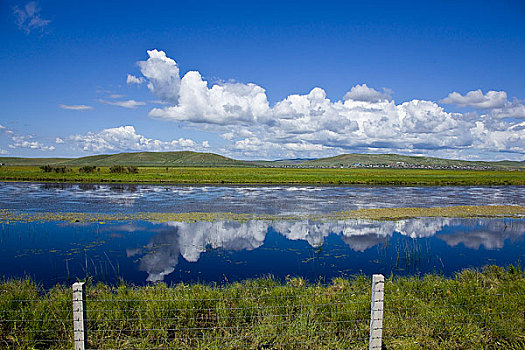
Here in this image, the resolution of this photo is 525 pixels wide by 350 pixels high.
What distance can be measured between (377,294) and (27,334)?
5869mm

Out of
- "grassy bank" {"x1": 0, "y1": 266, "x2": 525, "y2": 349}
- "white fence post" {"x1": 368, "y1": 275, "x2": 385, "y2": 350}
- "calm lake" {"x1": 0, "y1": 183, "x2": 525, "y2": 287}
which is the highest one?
"white fence post" {"x1": 368, "y1": 275, "x2": 385, "y2": 350}

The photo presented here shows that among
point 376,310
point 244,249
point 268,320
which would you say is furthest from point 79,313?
point 244,249

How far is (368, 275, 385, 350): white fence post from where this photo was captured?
195 inches

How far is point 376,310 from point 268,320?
96.7 inches

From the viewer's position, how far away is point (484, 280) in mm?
9273

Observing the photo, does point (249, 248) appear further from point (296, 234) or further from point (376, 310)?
point (376, 310)

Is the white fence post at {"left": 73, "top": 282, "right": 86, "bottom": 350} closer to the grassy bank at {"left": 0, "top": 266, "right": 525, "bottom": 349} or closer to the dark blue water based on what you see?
the grassy bank at {"left": 0, "top": 266, "right": 525, "bottom": 349}

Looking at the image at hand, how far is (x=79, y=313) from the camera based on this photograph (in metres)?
4.73

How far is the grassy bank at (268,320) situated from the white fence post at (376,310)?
0.81 meters

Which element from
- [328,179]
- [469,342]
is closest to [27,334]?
[469,342]

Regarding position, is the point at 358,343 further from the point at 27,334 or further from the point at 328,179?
the point at 328,179

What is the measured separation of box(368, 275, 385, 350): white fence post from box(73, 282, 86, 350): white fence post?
3982 millimetres

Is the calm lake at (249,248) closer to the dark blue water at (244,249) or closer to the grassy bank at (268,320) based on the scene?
the dark blue water at (244,249)

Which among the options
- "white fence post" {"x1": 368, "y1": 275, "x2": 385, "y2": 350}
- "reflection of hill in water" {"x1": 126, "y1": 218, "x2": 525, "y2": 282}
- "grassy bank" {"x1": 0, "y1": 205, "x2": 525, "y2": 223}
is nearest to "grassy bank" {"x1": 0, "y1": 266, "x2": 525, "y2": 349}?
"white fence post" {"x1": 368, "y1": 275, "x2": 385, "y2": 350}
